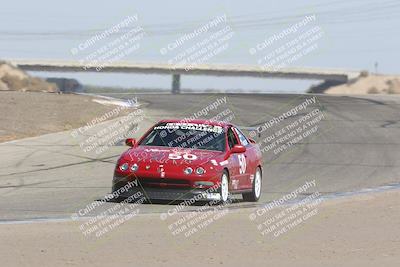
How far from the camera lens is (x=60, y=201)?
14508mm

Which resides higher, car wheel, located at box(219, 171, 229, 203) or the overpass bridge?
car wheel, located at box(219, 171, 229, 203)

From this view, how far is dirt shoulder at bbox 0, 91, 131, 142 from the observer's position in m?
27.0

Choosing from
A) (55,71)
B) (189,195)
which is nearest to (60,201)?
(189,195)

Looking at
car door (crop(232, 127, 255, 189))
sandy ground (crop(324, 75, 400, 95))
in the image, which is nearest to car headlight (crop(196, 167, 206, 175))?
car door (crop(232, 127, 255, 189))

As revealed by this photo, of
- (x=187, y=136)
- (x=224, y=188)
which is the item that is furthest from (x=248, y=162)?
(x=224, y=188)

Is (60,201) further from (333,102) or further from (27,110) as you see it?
(333,102)

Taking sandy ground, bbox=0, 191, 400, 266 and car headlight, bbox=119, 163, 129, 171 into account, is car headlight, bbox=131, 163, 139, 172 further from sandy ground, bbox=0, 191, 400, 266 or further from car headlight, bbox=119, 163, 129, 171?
sandy ground, bbox=0, 191, 400, 266

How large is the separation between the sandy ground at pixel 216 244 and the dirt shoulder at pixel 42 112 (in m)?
14.1

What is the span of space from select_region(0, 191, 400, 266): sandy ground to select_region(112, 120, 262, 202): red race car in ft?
4.63

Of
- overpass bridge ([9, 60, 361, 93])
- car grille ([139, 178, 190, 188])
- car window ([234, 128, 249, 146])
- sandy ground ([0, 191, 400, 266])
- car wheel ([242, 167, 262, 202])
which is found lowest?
overpass bridge ([9, 60, 361, 93])

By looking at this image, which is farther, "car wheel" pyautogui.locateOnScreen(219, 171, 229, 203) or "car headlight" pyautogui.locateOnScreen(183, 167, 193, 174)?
"car wheel" pyautogui.locateOnScreen(219, 171, 229, 203)

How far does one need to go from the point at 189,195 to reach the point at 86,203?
4.98 ft

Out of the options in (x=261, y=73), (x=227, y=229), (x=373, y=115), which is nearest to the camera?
(x=227, y=229)

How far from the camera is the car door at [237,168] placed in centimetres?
1505
